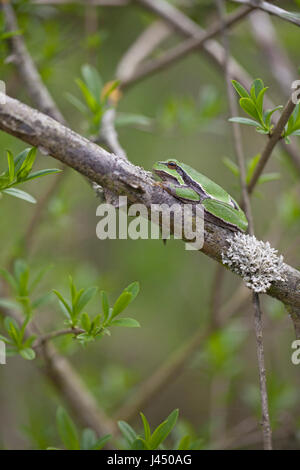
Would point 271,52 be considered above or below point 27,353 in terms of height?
above

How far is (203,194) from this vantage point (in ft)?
4.07

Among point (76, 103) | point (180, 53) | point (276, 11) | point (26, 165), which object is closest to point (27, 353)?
point (26, 165)

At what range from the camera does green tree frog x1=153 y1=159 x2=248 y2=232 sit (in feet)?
3.77

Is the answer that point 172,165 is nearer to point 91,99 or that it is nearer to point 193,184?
point 193,184

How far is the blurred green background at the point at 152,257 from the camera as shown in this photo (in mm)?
2268

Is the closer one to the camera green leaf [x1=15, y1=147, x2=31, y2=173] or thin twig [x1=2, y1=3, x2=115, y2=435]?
Result: green leaf [x1=15, y1=147, x2=31, y2=173]

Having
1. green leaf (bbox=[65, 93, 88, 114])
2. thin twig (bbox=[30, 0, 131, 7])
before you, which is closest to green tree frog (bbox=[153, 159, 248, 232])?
green leaf (bbox=[65, 93, 88, 114])

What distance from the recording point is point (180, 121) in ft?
7.54

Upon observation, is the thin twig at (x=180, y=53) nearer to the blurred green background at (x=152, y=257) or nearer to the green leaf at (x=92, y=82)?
the blurred green background at (x=152, y=257)

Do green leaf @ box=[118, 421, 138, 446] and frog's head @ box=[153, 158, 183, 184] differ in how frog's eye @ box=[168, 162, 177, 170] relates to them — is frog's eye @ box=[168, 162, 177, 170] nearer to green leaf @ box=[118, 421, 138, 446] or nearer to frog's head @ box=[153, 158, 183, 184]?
frog's head @ box=[153, 158, 183, 184]

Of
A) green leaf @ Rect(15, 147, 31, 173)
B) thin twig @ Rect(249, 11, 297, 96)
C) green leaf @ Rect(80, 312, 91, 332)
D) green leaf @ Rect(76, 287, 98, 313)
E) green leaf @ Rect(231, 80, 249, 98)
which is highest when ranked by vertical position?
thin twig @ Rect(249, 11, 297, 96)

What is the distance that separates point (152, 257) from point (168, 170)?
6.69 feet

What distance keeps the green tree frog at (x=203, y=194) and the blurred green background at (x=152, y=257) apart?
91 centimetres

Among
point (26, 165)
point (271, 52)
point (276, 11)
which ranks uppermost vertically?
point (271, 52)
